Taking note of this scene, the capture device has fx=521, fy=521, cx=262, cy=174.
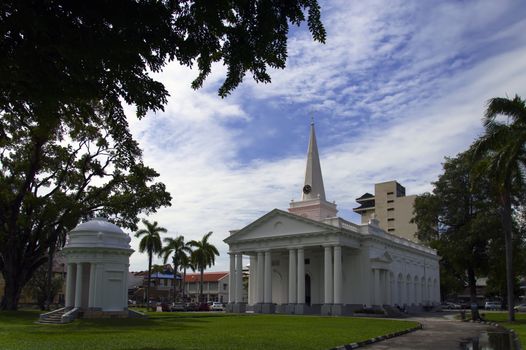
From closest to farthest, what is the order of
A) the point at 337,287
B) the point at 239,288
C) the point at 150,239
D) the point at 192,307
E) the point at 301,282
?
the point at 337,287
the point at 301,282
the point at 239,288
the point at 192,307
the point at 150,239

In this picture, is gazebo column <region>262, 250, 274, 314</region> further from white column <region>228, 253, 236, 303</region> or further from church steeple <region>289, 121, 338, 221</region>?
church steeple <region>289, 121, 338, 221</region>

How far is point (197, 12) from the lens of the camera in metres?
6.50

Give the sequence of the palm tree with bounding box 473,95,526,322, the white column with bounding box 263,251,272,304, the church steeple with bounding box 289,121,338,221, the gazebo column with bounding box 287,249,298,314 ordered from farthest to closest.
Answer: the church steeple with bounding box 289,121,338,221 < the white column with bounding box 263,251,272,304 < the gazebo column with bounding box 287,249,298,314 < the palm tree with bounding box 473,95,526,322

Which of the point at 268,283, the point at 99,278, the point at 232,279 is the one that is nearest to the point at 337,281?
the point at 268,283

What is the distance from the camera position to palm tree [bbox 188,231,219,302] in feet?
243

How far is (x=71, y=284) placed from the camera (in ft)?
113

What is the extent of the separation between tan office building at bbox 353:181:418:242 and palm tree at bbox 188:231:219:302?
126ft

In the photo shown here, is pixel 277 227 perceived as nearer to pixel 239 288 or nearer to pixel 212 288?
pixel 239 288

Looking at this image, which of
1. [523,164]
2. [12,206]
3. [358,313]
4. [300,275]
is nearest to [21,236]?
[12,206]

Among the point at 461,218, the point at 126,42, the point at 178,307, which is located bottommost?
the point at 178,307

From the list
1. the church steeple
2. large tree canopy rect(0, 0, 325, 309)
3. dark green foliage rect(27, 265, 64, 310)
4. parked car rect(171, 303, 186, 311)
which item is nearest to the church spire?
the church steeple

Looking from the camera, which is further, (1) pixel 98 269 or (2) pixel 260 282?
(2) pixel 260 282

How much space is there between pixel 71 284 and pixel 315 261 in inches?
970

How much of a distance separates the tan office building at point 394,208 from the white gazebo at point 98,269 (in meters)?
73.0
